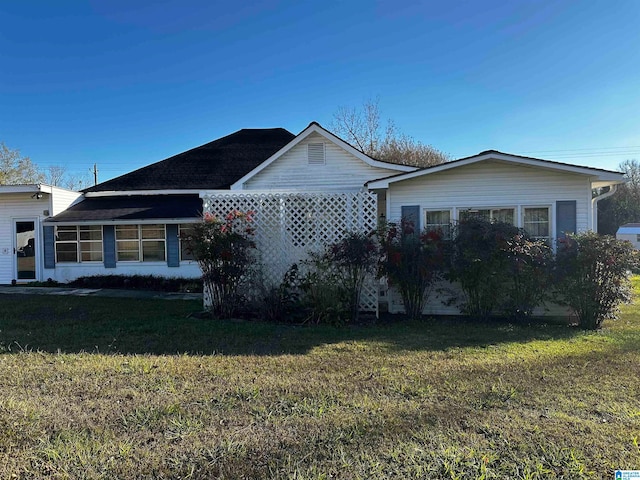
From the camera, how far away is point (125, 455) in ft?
8.84

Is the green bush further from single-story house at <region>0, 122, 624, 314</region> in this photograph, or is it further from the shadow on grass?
single-story house at <region>0, 122, 624, 314</region>

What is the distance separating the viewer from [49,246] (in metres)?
14.1

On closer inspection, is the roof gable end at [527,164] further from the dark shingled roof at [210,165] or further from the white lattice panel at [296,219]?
the dark shingled roof at [210,165]

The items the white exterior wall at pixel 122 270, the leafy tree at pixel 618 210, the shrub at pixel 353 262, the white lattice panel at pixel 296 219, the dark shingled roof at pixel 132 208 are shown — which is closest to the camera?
the shrub at pixel 353 262

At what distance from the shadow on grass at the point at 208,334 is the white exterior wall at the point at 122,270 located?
5188 mm

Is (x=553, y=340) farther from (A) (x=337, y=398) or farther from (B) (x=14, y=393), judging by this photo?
(B) (x=14, y=393)

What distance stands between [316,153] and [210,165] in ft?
21.1

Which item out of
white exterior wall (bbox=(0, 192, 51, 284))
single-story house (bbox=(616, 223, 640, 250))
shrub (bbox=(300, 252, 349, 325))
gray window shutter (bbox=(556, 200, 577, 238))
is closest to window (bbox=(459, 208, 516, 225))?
gray window shutter (bbox=(556, 200, 577, 238))

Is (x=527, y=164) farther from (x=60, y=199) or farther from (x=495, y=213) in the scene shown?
(x=60, y=199)

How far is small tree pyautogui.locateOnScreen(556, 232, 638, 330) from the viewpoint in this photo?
6836mm

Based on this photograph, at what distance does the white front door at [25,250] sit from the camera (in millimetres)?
14172

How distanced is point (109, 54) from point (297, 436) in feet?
51.6

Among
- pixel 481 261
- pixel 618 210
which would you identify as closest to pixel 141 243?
pixel 481 261

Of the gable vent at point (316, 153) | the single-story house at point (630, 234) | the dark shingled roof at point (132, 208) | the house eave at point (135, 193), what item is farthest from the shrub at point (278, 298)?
the single-story house at point (630, 234)
